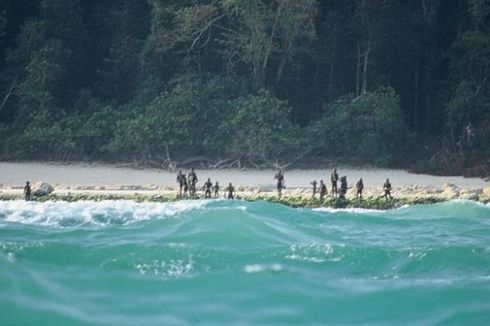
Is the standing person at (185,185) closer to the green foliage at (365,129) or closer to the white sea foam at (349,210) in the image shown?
the white sea foam at (349,210)

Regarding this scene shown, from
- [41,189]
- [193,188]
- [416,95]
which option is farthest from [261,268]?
[416,95]

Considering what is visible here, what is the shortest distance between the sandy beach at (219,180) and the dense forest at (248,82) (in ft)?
3.62

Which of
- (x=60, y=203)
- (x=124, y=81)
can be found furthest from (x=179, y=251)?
(x=124, y=81)

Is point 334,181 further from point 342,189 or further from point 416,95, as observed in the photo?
point 416,95

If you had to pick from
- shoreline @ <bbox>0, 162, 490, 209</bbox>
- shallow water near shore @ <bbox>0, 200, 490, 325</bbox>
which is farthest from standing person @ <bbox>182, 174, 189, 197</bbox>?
shallow water near shore @ <bbox>0, 200, 490, 325</bbox>

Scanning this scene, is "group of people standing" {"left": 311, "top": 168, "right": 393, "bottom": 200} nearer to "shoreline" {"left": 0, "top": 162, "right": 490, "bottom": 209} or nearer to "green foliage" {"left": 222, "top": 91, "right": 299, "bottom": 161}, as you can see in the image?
"shoreline" {"left": 0, "top": 162, "right": 490, "bottom": 209}

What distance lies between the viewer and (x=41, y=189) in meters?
25.3

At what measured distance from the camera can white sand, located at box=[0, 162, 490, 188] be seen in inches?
1112

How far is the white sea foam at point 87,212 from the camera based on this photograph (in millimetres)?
20641

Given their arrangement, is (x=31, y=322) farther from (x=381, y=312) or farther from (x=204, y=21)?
(x=204, y=21)

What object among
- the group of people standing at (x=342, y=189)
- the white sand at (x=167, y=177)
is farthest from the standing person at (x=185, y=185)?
the group of people standing at (x=342, y=189)

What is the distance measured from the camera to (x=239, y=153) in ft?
104

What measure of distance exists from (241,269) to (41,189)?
44.4ft

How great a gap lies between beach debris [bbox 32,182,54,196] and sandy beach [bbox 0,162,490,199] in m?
0.43
